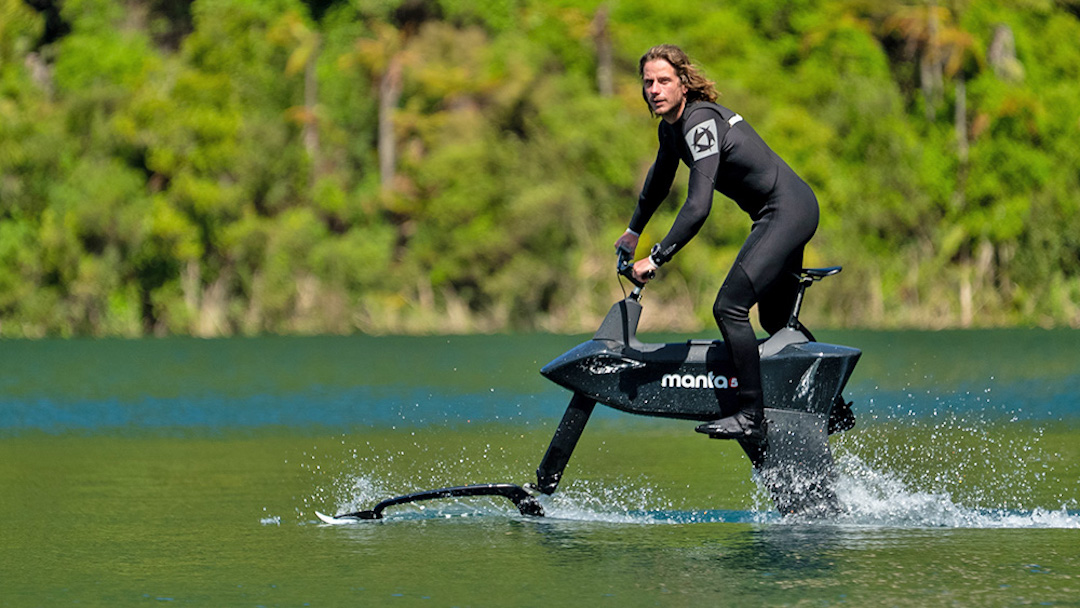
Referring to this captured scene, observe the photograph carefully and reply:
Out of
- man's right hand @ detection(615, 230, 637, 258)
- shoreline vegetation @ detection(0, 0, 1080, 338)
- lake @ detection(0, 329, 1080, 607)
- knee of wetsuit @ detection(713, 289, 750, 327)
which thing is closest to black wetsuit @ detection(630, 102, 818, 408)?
knee of wetsuit @ detection(713, 289, 750, 327)

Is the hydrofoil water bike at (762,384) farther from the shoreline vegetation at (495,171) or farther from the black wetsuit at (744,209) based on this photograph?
the shoreline vegetation at (495,171)

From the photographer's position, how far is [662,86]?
7852 mm

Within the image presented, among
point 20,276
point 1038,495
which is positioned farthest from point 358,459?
point 20,276

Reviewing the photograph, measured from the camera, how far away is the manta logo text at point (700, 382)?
7988 mm

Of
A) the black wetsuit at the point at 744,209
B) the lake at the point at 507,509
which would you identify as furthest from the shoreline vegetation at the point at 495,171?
the black wetsuit at the point at 744,209

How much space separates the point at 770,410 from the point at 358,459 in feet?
15.6

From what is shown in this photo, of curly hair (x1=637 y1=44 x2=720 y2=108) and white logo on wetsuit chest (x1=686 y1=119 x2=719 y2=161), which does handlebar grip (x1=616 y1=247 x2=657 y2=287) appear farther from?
curly hair (x1=637 y1=44 x2=720 y2=108)

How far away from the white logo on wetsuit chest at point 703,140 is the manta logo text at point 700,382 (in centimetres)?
103

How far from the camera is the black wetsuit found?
25.5 ft

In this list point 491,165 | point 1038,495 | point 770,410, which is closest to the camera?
point 770,410

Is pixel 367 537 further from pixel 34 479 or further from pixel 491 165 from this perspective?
pixel 491 165

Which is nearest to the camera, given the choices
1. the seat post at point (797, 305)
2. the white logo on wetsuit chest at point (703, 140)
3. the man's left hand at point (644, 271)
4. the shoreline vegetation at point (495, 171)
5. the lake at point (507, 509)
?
the lake at point (507, 509)

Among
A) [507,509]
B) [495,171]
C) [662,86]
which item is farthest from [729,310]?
[495,171]

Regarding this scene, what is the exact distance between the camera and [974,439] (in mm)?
13062
